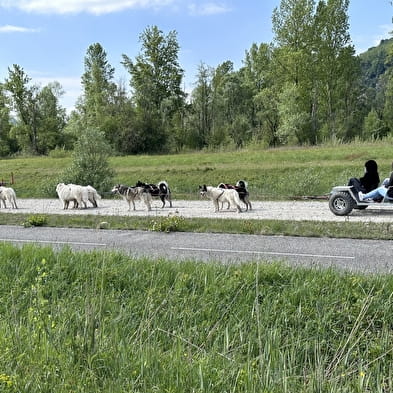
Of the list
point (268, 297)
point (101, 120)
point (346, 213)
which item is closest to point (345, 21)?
point (101, 120)

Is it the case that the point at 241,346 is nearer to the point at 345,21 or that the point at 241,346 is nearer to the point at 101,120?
the point at 101,120

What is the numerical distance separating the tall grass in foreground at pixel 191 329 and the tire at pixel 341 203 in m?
10.2

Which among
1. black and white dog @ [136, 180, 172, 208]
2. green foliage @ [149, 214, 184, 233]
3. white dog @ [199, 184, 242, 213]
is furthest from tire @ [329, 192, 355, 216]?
black and white dog @ [136, 180, 172, 208]

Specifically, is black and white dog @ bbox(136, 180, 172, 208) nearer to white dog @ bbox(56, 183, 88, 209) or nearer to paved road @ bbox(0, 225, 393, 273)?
white dog @ bbox(56, 183, 88, 209)

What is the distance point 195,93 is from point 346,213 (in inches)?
2149

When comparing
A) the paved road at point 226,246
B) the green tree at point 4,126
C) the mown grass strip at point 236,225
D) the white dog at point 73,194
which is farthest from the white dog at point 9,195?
the green tree at point 4,126

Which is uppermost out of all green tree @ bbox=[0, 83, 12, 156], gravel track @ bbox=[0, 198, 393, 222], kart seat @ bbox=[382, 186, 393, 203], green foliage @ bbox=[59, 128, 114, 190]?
green tree @ bbox=[0, 83, 12, 156]

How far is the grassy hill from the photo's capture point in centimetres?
2508

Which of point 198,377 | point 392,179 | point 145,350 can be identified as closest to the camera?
point 198,377

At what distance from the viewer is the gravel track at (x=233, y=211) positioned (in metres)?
17.1

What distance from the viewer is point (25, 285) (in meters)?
7.77

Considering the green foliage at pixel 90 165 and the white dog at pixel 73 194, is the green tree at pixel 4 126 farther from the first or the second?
the white dog at pixel 73 194

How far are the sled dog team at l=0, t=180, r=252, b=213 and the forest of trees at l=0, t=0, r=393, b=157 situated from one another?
2421 centimetres

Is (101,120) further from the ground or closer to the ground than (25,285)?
further from the ground
